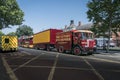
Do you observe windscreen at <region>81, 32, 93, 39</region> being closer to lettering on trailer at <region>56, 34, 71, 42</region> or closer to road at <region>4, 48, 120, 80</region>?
lettering on trailer at <region>56, 34, 71, 42</region>

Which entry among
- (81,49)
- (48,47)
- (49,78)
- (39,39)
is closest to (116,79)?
(49,78)

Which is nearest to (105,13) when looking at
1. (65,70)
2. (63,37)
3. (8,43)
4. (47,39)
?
(63,37)

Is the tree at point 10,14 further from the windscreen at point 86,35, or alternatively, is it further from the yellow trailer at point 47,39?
the windscreen at point 86,35

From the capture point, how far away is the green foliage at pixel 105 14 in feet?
139

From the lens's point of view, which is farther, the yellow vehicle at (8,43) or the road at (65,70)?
the yellow vehicle at (8,43)

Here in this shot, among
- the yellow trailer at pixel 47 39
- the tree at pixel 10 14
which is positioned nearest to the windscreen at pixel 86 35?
the yellow trailer at pixel 47 39

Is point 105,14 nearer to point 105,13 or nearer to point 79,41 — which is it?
point 105,13

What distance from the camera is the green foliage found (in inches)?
1662

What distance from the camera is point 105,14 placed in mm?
43312

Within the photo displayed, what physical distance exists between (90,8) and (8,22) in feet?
Result: 52.4

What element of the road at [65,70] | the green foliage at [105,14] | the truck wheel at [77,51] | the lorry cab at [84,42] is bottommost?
the road at [65,70]

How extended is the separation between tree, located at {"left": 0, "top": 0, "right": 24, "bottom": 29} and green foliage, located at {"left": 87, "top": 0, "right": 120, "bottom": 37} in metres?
13.8

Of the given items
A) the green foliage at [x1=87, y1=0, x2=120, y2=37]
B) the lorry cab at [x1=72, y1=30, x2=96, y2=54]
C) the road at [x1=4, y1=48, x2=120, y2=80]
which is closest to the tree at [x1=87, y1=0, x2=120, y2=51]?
the green foliage at [x1=87, y1=0, x2=120, y2=37]

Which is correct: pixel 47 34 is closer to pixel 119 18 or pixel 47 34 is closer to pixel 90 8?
pixel 90 8
